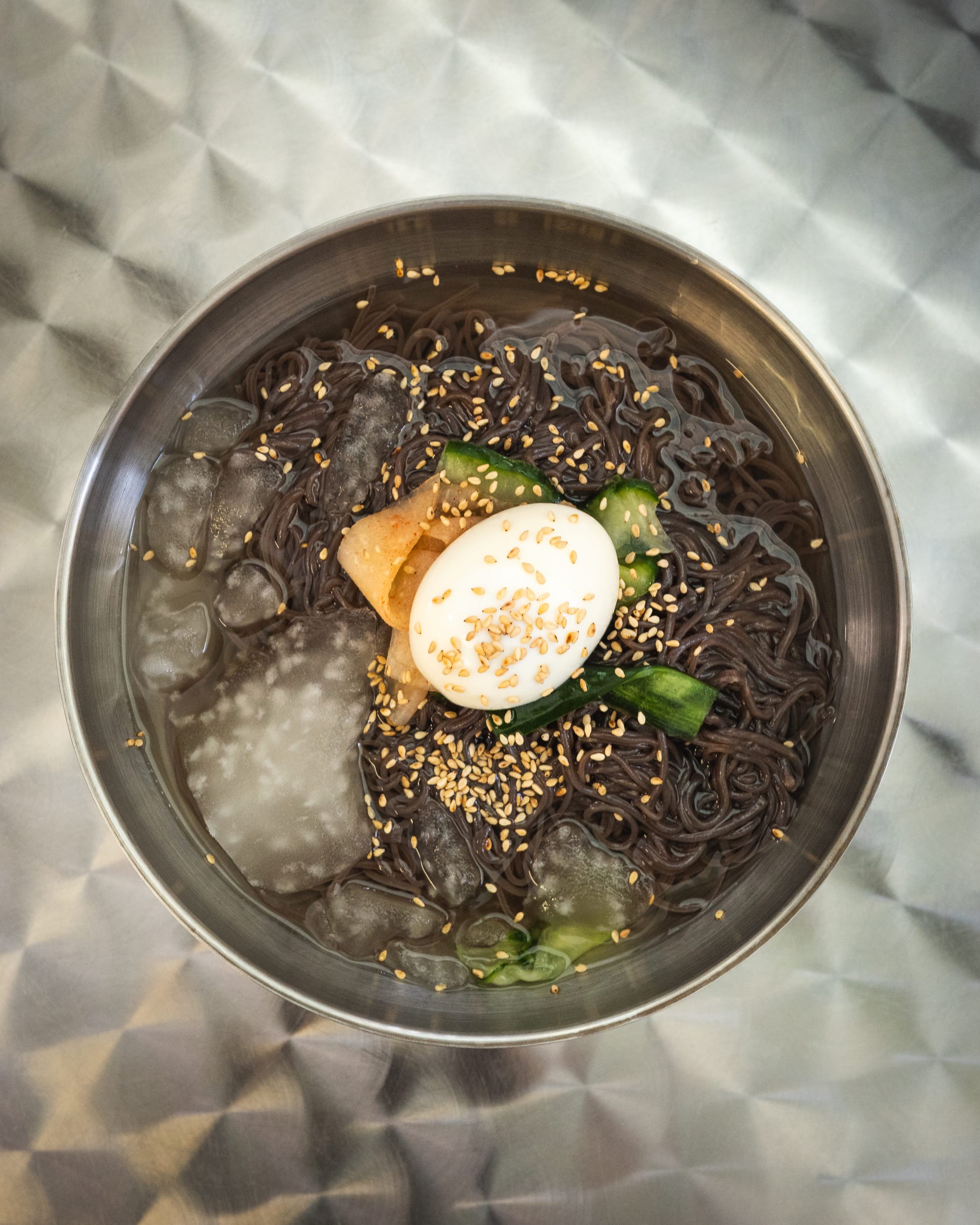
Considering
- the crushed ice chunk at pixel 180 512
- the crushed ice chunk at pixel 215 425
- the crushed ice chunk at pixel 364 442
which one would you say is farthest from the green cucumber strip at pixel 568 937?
the crushed ice chunk at pixel 215 425

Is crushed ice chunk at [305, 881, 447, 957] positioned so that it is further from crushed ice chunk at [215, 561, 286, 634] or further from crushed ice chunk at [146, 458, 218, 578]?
crushed ice chunk at [146, 458, 218, 578]

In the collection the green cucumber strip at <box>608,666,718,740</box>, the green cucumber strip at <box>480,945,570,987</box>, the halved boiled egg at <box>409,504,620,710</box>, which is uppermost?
the halved boiled egg at <box>409,504,620,710</box>

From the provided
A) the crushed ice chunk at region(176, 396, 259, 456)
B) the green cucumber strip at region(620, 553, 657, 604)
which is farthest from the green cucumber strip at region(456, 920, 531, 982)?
the crushed ice chunk at region(176, 396, 259, 456)

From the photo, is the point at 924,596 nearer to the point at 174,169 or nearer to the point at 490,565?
the point at 490,565

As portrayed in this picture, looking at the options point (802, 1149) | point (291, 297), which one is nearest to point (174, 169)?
point (291, 297)

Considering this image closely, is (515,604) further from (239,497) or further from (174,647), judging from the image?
(174,647)

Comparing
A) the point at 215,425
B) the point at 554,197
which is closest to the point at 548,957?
the point at 215,425
